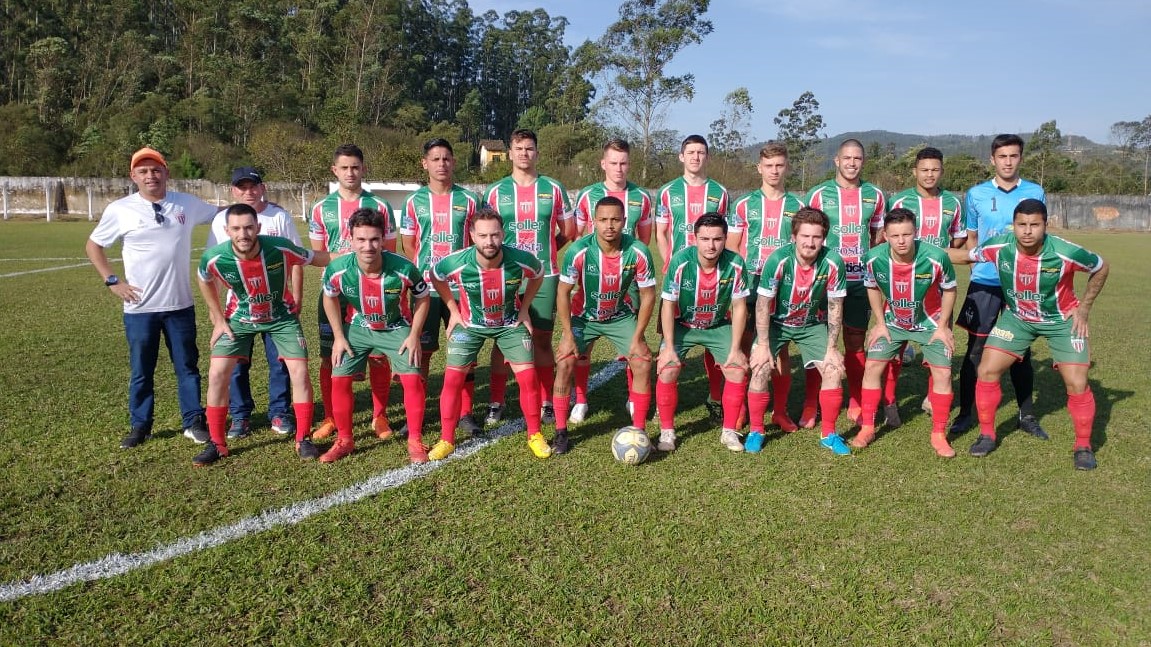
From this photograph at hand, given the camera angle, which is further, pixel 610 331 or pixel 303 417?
pixel 610 331

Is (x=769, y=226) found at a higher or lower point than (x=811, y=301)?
higher

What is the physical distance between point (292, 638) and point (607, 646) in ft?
3.93

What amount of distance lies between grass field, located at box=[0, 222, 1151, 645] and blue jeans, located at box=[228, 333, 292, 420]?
0.59ft

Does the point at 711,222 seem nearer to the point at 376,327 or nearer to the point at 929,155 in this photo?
the point at 929,155

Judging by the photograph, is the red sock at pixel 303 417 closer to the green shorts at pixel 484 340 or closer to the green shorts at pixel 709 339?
the green shorts at pixel 484 340

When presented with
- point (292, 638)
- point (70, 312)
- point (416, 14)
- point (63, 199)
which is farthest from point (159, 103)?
point (292, 638)

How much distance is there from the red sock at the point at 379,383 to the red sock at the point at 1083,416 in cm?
458

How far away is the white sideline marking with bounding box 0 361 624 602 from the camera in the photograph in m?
3.07

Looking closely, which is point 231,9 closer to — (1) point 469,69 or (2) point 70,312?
(1) point 469,69

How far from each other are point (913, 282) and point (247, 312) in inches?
172

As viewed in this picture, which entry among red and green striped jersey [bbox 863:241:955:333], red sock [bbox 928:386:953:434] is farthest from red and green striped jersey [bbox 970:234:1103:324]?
red sock [bbox 928:386:953:434]

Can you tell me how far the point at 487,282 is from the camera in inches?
184

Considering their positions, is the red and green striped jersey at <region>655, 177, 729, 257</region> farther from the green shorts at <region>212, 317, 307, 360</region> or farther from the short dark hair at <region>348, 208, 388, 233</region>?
the green shorts at <region>212, 317, 307, 360</region>

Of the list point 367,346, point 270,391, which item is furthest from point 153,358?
point 367,346
